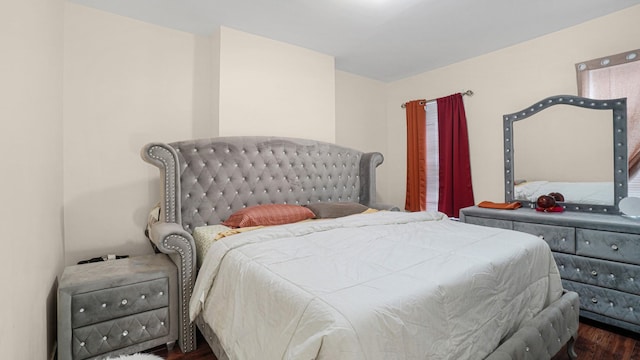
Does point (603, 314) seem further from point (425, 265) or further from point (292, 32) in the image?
point (292, 32)

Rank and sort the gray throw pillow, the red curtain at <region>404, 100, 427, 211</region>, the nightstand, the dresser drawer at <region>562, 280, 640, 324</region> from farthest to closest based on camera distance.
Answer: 1. the red curtain at <region>404, 100, 427, 211</region>
2. the gray throw pillow
3. the dresser drawer at <region>562, 280, 640, 324</region>
4. the nightstand

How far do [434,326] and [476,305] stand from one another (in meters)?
0.31

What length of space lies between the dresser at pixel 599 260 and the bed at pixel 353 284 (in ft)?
2.40

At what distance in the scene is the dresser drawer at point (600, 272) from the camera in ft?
6.85

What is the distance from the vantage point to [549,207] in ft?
9.06

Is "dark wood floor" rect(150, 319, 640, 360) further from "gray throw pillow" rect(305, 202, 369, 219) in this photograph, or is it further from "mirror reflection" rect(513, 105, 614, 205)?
"gray throw pillow" rect(305, 202, 369, 219)

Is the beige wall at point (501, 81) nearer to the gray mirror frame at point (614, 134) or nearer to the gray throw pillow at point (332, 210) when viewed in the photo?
the gray mirror frame at point (614, 134)

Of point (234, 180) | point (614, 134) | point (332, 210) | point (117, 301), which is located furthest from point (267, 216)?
point (614, 134)

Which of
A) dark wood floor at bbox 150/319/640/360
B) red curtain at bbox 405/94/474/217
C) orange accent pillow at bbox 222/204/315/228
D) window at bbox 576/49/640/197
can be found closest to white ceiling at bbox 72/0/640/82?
window at bbox 576/49/640/197


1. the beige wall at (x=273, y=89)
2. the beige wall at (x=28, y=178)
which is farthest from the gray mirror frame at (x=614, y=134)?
the beige wall at (x=28, y=178)

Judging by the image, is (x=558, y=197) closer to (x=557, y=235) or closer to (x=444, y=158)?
(x=557, y=235)

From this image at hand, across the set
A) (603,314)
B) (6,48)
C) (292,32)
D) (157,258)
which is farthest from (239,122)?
(603,314)

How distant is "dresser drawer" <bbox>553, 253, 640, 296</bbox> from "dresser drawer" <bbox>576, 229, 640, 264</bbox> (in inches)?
1.9

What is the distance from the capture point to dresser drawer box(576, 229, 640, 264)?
2.09 meters
